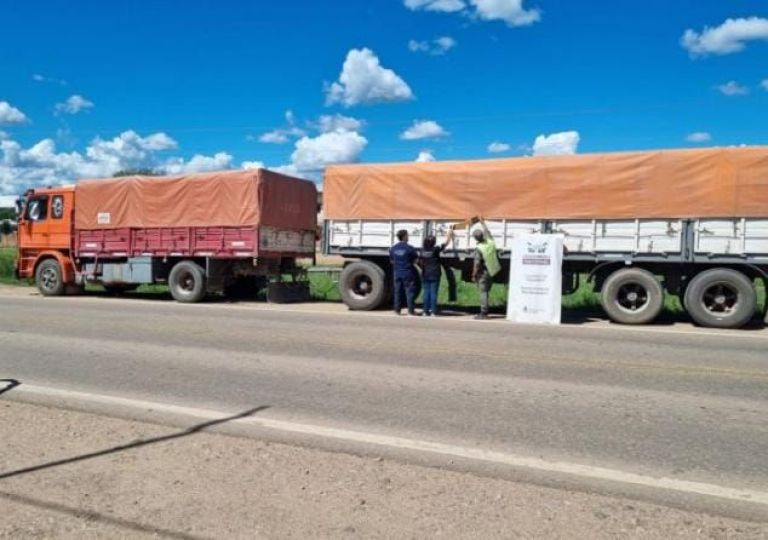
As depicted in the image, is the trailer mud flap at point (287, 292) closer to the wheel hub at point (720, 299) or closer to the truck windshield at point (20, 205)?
the truck windshield at point (20, 205)

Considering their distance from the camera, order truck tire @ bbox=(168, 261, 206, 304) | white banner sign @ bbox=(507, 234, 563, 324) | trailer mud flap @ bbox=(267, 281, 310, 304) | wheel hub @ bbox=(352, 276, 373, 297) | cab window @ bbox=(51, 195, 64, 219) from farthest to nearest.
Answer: cab window @ bbox=(51, 195, 64, 219) → trailer mud flap @ bbox=(267, 281, 310, 304) → truck tire @ bbox=(168, 261, 206, 304) → wheel hub @ bbox=(352, 276, 373, 297) → white banner sign @ bbox=(507, 234, 563, 324)

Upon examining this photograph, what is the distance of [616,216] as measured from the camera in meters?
14.1

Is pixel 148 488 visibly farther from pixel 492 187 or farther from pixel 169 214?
pixel 169 214

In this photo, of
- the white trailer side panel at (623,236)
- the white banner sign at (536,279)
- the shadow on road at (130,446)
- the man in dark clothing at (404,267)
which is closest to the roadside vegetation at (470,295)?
the white trailer side panel at (623,236)

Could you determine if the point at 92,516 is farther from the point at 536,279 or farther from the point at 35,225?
the point at 35,225

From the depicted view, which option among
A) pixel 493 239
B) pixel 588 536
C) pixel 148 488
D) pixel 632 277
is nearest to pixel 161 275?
pixel 493 239

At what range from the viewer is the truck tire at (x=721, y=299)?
1322 cm

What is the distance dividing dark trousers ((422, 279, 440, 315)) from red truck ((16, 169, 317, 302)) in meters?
4.91

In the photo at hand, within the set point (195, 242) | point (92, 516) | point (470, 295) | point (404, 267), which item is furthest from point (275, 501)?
point (470, 295)

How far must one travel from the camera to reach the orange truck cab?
821 inches

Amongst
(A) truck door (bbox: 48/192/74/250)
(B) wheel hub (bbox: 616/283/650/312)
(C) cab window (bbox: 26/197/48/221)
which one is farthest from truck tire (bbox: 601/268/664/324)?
(C) cab window (bbox: 26/197/48/221)

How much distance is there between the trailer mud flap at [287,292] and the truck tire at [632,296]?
27.6ft

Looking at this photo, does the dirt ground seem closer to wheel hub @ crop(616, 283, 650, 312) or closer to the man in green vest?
the man in green vest

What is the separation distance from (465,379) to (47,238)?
56.4 ft
